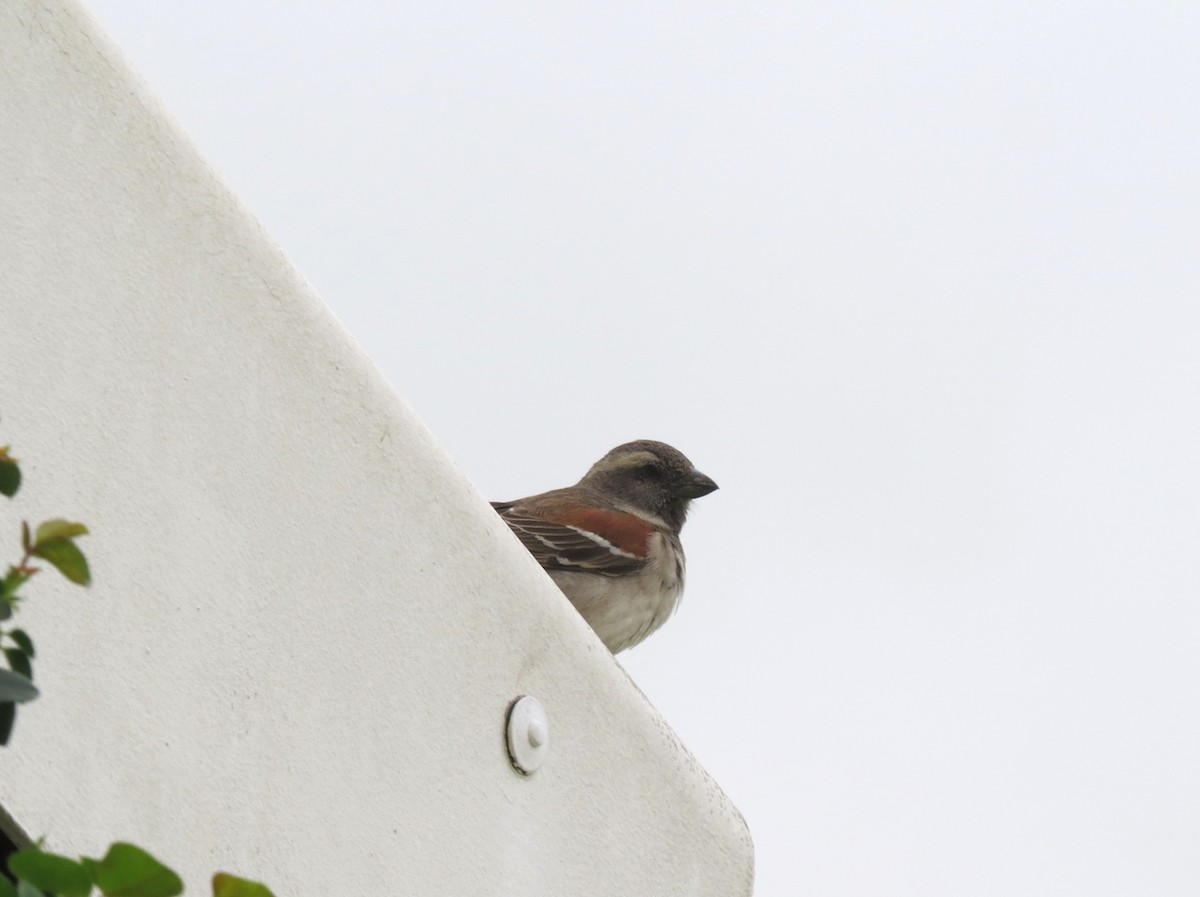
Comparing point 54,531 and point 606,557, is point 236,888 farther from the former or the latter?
point 606,557

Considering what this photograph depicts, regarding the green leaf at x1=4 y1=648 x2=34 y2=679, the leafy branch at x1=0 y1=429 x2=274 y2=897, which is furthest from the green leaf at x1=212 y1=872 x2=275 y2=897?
the green leaf at x1=4 y1=648 x2=34 y2=679

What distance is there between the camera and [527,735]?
398 centimetres

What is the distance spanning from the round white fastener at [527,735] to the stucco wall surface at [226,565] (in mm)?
41

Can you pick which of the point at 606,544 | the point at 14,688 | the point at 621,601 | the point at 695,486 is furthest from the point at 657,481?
the point at 14,688

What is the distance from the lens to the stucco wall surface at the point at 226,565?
9.50ft

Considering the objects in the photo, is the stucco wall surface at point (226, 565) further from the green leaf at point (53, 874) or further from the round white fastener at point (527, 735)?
the green leaf at point (53, 874)

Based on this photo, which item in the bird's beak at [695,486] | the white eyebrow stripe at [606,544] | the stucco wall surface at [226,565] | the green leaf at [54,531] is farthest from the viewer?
the bird's beak at [695,486]

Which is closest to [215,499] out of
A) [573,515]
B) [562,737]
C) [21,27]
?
[21,27]

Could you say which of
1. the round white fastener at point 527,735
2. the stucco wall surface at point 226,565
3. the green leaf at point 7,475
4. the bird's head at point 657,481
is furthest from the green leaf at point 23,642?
the bird's head at point 657,481

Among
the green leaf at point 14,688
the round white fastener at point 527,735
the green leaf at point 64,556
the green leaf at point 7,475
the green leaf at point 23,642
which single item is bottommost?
the green leaf at point 14,688

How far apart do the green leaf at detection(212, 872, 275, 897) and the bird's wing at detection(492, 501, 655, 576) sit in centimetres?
572

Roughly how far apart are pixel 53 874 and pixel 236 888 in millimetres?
137

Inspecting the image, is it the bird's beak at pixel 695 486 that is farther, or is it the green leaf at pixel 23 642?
the bird's beak at pixel 695 486

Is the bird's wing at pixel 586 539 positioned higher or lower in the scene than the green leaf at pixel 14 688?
higher
